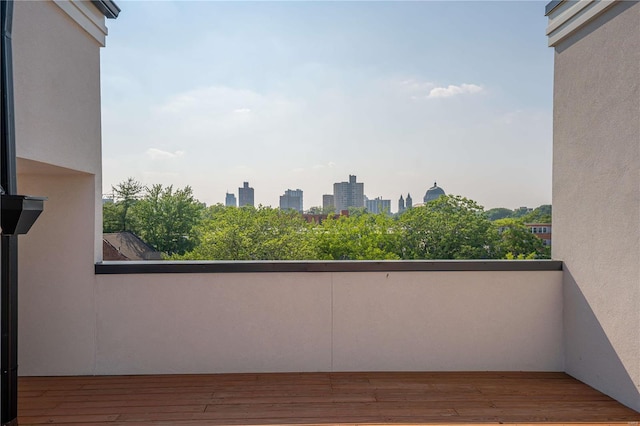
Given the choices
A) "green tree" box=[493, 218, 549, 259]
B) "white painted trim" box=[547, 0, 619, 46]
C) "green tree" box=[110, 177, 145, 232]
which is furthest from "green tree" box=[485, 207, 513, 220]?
"green tree" box=[110, 177, 145, 232]

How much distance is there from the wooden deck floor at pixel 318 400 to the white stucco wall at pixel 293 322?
0.40ft

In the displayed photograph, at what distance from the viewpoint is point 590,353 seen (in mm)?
2908

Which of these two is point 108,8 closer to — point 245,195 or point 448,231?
point 448,231

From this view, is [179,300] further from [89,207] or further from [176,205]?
[176,205]

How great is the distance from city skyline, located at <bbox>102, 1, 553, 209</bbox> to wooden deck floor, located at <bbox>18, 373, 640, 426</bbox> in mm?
1589

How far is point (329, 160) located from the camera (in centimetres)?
1872

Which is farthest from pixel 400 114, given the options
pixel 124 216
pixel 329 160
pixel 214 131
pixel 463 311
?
pixel 463 311

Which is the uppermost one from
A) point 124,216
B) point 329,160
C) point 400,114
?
point 400,114

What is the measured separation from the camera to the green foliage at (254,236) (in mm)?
11562

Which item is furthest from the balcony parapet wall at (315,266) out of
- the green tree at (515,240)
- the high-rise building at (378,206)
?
the high-rise building at (378,206)

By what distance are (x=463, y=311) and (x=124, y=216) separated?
26.9 ft

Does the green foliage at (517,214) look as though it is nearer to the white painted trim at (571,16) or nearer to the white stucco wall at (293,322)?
the white stucco wall at (293,322)

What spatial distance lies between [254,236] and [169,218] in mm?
2634

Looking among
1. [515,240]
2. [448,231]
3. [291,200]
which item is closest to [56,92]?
[448,231]
